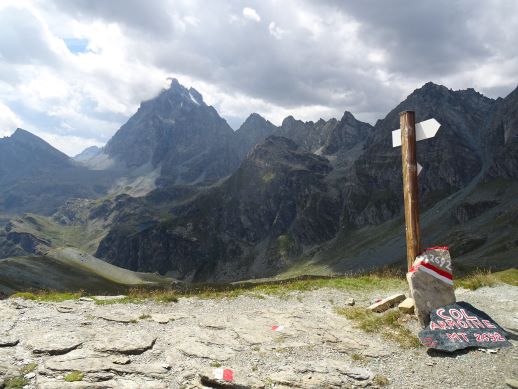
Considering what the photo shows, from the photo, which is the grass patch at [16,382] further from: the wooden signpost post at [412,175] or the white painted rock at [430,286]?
the wooden signpost post at [412,175]

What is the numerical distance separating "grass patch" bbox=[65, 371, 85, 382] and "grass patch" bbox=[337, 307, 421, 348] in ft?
32.5

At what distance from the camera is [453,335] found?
45.7 feet

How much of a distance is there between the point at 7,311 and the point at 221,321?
339 inches

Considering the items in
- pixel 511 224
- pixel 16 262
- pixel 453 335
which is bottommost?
pixel 16 262

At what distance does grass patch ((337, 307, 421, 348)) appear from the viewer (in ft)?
47.6

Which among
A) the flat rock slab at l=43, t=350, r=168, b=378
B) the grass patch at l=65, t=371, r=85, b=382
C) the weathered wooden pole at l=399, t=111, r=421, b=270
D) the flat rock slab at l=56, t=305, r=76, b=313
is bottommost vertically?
the grass patch at l=65, t=371, r=85, b=382

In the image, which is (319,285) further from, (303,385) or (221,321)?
(303,385)

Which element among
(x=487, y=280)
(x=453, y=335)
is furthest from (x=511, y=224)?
(x=453, y=335)

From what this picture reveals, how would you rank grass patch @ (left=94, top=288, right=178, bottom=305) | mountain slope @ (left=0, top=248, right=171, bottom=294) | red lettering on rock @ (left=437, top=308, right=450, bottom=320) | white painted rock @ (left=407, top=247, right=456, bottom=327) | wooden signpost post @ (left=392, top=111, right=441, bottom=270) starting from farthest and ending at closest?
1. mountain slope @ (left=0, top=248, right=171, bottom=294)
2. grass patch @ (left=94, top=288, right=178, bottom=305)
3. wooden signpost post @ (left=392, top=111, right=441, bottom=270)
4. white painted rock @ (left=407, top=247, right=456, bottom=327)
5. red lettering on rock @ (left=437, top=308, right=450, bottom=320)

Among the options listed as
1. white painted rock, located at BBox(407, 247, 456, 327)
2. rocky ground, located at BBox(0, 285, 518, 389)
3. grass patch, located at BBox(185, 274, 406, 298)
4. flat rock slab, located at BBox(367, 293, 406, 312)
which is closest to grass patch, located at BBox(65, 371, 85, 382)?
rocky ground, located at BBox(0, 285, 518, 389)

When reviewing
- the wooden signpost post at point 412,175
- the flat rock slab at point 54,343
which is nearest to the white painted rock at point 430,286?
the wooden signpost post at point 412,175

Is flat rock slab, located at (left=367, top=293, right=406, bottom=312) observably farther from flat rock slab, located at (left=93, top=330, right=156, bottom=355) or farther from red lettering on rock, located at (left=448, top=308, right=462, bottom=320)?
flat rock slab, located at (left=93, top=330, right=156, bottom=355)

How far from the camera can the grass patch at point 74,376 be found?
11008 millimetres

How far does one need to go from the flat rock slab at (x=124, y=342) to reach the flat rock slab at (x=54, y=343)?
681 millimetres
